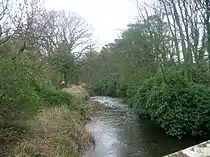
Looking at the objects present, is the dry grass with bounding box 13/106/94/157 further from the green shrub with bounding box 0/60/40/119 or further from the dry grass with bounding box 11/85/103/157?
the green shrub with bounding box 0/60/40/119

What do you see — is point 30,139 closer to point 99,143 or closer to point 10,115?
point 10,115

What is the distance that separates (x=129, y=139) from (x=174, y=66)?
724cm

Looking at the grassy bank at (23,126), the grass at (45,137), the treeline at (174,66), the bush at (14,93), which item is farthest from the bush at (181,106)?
the bush at (14,93)

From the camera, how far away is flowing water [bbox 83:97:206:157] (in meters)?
11.1

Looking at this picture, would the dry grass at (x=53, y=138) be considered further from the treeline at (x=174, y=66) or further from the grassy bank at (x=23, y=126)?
the treeline at (x=174, y=66)

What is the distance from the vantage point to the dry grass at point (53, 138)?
305 inches

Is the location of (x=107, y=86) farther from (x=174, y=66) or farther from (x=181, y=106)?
(x=181, y=106)

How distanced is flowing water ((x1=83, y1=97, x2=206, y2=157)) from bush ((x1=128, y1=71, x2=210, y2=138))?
64 centimetres

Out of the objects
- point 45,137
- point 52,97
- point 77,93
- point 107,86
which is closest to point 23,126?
point 45,137

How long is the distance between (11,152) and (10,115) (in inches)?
46.5

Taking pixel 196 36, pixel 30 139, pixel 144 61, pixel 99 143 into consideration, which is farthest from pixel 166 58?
pixel 30 139

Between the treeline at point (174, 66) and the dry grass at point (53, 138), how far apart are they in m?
4.64

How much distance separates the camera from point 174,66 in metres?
18.2

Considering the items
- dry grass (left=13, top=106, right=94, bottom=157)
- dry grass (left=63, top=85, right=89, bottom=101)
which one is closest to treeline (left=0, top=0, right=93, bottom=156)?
dry grass (left=13, top=106, right=94, bottom=157)
